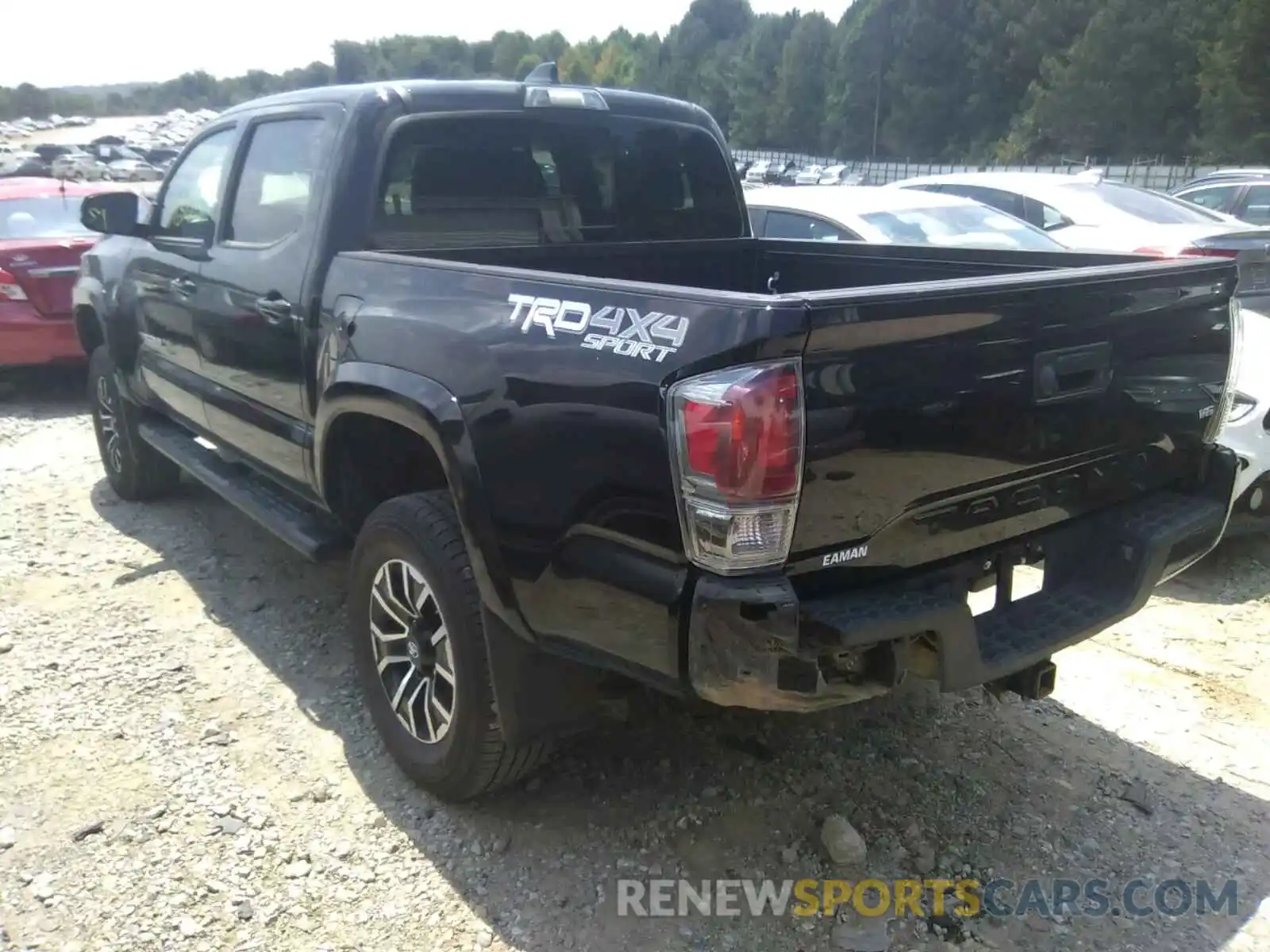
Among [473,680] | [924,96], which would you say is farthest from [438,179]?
[924,96]

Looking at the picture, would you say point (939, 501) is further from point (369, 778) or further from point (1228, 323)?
point (369, 778)

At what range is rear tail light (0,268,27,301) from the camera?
25.2ft

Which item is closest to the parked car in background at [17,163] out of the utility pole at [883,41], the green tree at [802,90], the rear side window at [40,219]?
the rear side window at [40,219]

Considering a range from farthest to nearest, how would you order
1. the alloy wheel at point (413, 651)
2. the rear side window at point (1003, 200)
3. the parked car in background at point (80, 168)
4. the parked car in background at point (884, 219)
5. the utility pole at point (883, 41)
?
the utility pole at point (883, 41) < the parked car in background at point (80, 168) < the rear side window at point (1003, 200) < the parked car in background at point (884, 219) < the alloy wheel at point (413, 651)

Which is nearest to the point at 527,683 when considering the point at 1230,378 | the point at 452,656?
the point at 452,656

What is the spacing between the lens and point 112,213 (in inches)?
191

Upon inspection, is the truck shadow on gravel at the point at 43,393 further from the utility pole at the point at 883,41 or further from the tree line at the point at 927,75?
the utility pole at the point at 883,41

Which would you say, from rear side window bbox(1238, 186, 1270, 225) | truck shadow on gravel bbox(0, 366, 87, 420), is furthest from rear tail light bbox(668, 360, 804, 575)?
rear side window bbox(1238, 186, 1270, 225)

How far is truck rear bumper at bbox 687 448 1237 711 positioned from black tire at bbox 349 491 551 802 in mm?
789

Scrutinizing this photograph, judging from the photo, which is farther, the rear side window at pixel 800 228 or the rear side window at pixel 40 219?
the rear side window at pixel 40 219

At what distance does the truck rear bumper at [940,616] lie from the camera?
6.87ft

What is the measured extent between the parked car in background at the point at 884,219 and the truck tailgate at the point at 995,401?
3.92 meters

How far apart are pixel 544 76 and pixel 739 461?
8.43ft

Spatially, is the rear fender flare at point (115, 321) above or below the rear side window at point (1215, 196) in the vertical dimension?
above
